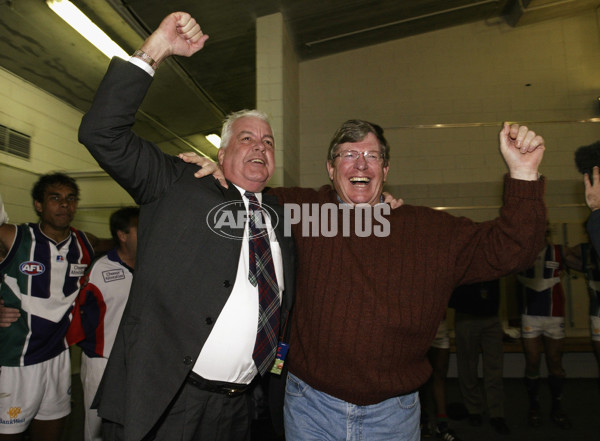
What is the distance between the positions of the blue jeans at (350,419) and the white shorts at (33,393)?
1975mm

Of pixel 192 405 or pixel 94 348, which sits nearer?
pixel 192 405

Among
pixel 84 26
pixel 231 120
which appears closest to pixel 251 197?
pixel 231 120

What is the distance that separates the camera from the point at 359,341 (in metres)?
1.50

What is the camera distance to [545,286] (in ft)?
14.8

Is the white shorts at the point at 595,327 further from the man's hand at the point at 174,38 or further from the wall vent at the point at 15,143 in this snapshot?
Result: the wall vent at the point at 15,143

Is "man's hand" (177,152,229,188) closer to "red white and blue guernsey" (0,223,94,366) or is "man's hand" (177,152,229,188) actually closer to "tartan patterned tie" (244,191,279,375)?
"tartan patterned tie" (244,191,279,375)

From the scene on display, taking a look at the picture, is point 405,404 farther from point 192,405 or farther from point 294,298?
point 192,405

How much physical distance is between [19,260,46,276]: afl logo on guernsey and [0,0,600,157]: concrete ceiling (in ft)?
9.58

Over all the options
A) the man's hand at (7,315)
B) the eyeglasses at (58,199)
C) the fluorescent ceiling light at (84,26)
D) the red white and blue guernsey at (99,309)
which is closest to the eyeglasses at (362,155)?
the red white and blue guernsey at (99,309)

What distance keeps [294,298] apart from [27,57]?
203 inches

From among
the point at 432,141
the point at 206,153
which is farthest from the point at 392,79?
the point at 206,153

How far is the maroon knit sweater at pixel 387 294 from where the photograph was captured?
1492 millimetres

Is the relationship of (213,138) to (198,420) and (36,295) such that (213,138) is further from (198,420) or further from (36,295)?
(198,420)

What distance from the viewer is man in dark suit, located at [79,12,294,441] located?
125 centimetres
